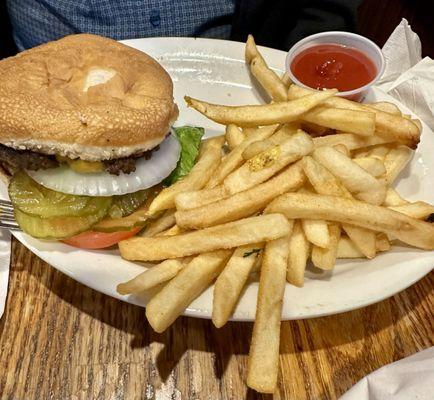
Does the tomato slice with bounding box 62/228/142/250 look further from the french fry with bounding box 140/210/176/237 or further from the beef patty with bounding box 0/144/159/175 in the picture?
the beef patty with bounding box 0/144/159/175

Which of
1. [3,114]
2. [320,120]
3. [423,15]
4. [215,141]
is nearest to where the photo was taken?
[3,114]

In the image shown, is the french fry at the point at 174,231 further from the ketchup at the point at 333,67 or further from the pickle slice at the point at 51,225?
the ketchup at the point at 333,67

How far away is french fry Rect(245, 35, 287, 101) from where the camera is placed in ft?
6.46

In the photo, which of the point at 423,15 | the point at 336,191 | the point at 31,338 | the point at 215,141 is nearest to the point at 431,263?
the point at 336,191

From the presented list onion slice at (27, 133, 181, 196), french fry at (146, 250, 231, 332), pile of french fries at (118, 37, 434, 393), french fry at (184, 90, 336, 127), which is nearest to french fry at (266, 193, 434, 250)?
pile of french fries at (118, 37, 434, 393)

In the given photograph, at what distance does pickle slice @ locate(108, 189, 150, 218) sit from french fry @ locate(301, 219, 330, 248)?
559 millimetres

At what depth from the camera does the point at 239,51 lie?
7.98 feet

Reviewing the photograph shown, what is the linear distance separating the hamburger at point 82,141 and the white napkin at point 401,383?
2.73ft

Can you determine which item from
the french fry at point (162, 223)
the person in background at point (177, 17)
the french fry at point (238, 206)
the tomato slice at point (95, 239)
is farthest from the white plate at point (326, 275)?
the person in background at point (177, 17)

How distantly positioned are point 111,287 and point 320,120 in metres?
0.86

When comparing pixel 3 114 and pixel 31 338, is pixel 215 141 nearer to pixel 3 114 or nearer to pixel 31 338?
pixel 3 114

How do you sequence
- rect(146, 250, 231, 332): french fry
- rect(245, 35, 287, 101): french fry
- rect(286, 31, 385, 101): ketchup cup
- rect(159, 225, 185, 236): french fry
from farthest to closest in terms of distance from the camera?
rect(286, 31, 385, 101): ketchup cup < rect(245, 35, 287, 101): french fry < rect(159, 225, 185, 236): french fry < rect(146, 250, 231, 332): french fry

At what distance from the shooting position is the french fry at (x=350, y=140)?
1.72m

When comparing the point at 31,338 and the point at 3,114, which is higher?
the point at 3,114
